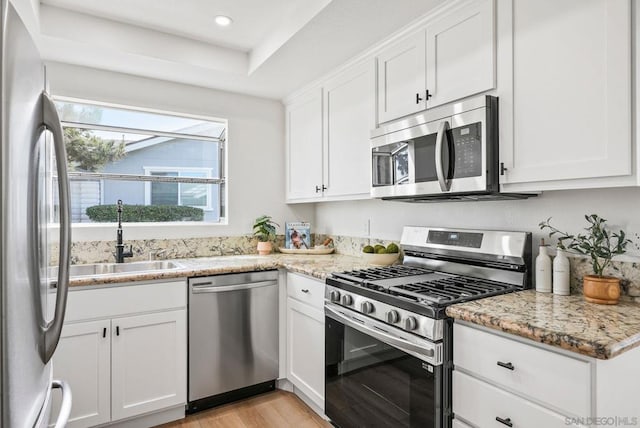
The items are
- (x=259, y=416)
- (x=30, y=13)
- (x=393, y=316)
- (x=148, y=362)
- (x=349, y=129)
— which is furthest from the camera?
(x=349, y=129)

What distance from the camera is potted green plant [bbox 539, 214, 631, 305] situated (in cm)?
144

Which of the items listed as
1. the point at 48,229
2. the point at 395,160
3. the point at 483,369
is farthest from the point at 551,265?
the point at 48,229

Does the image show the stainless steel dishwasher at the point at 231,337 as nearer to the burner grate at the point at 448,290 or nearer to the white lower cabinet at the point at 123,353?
the white lower cabinet at the point at 123,353

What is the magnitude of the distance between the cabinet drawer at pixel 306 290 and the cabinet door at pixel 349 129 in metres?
0.66

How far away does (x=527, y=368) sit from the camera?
1.23m

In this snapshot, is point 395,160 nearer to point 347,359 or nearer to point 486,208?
point 486,208

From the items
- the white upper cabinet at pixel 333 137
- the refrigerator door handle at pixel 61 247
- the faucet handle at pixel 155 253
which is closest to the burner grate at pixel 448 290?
the white upper cabinet at pixel 333 137

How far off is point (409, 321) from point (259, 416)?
54.3 inches

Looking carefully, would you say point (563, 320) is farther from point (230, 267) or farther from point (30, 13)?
point (30, 13)

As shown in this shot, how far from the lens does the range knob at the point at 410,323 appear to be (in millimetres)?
1548

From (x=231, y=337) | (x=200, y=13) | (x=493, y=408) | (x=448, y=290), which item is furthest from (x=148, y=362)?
(x=200, y=13)

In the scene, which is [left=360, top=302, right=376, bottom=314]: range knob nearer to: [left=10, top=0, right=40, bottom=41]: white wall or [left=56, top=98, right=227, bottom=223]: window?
[left=56, top=98, right=227, bottom=223]: window

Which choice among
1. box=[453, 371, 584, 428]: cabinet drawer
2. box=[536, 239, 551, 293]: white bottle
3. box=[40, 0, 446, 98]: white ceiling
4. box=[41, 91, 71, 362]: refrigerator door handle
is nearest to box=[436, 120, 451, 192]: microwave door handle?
box=[536, 239, 551, 293]: white bottle

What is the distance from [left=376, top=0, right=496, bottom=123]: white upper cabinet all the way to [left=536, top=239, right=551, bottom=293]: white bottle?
0.77 meters
